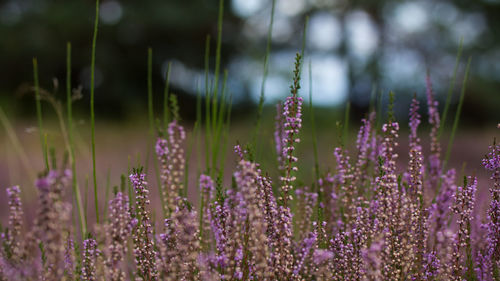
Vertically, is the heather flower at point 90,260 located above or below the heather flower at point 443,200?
below

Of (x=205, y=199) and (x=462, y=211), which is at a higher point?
(x=462, y=211)

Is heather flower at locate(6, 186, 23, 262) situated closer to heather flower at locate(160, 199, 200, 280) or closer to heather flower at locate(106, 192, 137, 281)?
heather flower at locate(106, 192, 137, 281)

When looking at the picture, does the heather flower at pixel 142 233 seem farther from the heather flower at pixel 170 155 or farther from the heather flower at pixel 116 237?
the heather flower at pixel 170 155

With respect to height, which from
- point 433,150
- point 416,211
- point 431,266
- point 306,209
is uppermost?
point 433,150

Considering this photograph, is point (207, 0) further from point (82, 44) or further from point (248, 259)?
point (248, 259)

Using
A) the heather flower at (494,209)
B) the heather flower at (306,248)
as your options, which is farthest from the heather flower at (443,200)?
the heather flower at (306,248)

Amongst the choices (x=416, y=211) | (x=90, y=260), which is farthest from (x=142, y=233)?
(x=416, y=211)

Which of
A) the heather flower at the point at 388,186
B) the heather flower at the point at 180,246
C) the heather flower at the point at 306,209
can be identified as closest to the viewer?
the heather flower at the point at 180,246

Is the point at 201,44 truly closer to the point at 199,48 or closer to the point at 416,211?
the point at 199,48

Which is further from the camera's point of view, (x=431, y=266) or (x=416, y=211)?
(x=431, y=266)

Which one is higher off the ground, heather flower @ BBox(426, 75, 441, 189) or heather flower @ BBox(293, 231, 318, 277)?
heather flower @ BBox(426, 75, 441, 189)

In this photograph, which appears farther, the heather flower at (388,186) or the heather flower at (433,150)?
the heather flower at (433,150)

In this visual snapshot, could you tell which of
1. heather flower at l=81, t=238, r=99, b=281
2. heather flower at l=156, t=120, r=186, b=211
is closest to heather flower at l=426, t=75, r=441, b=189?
heather flower at l=156, t=120, r=186, b=211

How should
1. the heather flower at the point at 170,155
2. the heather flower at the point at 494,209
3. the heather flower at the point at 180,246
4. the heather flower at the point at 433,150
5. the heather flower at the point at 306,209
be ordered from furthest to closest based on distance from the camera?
1. the heather flower at the point at 433,150
2. the heather flower at the point at 306,209
3. the heather flower at the point at 170,155
4. the heather flower at the point at 494,209
5. the heather flower at the point at 180,246
